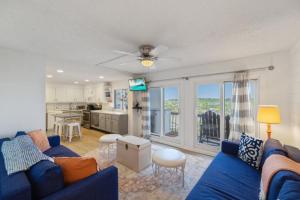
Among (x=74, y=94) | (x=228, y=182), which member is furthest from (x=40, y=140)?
(x=74, y=94)

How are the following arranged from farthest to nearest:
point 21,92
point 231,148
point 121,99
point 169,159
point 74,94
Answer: point 74,94, point 121,99, point 21,92, point 231,148, point 169,159

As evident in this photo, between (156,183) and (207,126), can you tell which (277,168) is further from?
(207,126)

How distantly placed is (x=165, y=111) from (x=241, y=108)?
2213 millimetres

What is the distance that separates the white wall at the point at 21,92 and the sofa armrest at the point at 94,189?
2.25 meters

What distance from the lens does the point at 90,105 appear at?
6.94m

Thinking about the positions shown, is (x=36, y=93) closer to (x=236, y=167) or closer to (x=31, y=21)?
(x=31, y=21)

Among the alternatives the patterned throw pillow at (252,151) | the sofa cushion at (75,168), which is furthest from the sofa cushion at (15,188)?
the patterned throw pillow at (252,151)

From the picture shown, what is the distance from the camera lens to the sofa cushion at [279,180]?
45.1 inches

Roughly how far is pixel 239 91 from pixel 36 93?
13.7ft

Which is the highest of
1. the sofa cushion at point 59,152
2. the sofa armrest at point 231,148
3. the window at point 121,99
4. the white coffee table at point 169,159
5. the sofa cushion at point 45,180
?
the window at point 121,99

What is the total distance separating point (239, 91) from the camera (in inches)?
120

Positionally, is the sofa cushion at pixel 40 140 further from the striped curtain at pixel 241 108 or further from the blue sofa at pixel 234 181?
the striped curtain at pixel 241 108

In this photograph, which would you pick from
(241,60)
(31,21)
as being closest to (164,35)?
(31,21)

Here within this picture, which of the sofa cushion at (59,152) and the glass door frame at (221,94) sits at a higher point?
the glass door frame at (221,94)
